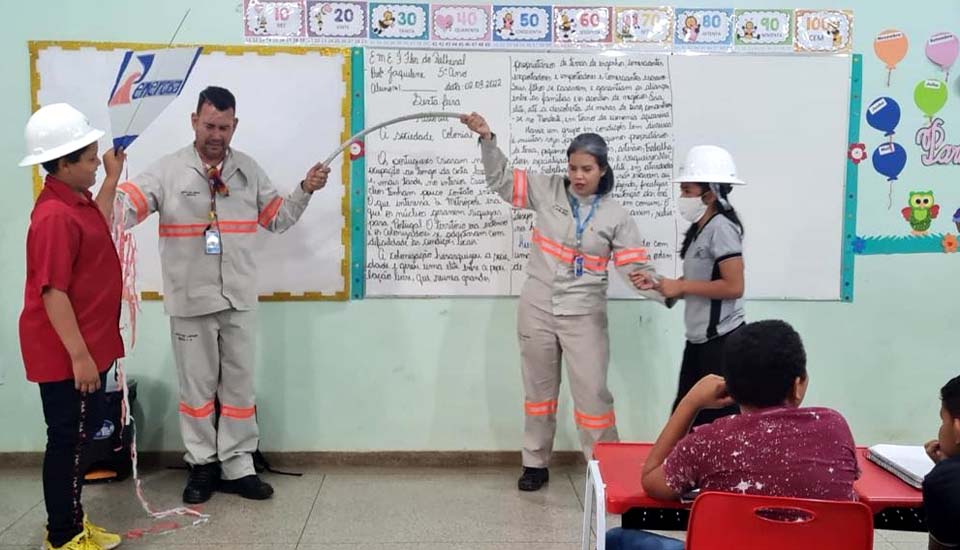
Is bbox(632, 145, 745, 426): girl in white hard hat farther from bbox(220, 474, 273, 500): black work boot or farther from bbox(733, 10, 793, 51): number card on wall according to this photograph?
bbox(220, 474, 273, 500): black work boot

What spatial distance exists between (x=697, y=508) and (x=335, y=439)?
98.3 inches

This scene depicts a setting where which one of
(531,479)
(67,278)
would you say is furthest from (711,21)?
(67,278)

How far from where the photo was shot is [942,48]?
12.1 ft

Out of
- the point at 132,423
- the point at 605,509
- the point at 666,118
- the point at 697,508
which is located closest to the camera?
the point at 697,508

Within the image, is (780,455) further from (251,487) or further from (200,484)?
(200,484)

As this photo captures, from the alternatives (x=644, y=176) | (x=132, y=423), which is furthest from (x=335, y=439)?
(x=644, y=176)

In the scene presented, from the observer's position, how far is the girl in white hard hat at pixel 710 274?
2.88 metres

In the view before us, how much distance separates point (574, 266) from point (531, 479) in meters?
0.94

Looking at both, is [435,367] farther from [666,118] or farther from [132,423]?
[666,118]

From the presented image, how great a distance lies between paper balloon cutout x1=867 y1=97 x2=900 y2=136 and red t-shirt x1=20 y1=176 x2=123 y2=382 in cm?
325

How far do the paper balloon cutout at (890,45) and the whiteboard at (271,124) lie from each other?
2.42 metres

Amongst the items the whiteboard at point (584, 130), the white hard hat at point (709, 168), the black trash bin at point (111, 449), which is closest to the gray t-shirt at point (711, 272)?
the white hard hat at point (709, 168)

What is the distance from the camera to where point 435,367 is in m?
3.73

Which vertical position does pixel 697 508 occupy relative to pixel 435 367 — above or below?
above
